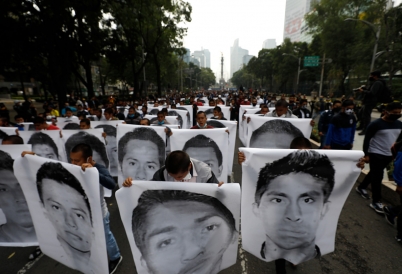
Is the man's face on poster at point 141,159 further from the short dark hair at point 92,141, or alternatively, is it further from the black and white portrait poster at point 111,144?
the black and white portrait poster at point 111,144

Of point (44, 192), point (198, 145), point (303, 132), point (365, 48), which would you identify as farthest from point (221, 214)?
point (365, 48)

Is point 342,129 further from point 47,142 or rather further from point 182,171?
point 47,142

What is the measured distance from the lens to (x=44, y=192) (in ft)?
8.50

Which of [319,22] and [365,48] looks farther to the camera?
[319,22]

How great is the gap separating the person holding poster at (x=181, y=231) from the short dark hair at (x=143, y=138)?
235 centimetres

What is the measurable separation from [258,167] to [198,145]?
2.21 meters

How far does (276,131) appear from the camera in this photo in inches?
201

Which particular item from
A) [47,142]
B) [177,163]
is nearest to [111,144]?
[47,142]

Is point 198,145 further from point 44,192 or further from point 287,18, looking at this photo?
point 287,18

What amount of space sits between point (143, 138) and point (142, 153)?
0.30 m

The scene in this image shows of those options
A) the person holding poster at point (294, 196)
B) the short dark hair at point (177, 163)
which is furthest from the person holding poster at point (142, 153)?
the person holding poster at point (294, 196)

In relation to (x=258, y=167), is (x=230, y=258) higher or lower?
lower

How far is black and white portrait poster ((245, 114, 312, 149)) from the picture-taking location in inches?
196

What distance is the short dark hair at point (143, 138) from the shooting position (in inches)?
181
